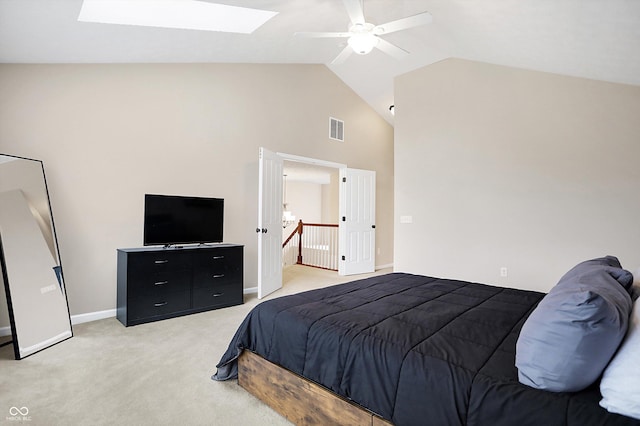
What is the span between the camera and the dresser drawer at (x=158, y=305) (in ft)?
10.7

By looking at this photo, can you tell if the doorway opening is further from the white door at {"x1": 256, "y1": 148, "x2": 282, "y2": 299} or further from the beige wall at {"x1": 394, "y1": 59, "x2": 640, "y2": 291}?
the beige wall at {"x1": 394, "y1": 59, "x2": 640, "y2": 291}

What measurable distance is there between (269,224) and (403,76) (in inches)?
129

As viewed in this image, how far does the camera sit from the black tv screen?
3523 mm

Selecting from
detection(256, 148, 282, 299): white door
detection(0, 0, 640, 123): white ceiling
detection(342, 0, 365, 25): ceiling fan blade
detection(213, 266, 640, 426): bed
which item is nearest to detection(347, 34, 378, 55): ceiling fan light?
detection(342, 0, 365, 25): ceiling fan blade

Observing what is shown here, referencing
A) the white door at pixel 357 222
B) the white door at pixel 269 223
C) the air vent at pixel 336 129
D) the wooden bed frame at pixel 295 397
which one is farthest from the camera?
the white door at pixel 357 222

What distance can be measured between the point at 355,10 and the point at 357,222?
405 centimetres

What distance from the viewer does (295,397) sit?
1.71 metres

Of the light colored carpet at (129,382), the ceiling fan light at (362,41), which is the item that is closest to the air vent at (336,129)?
the ceiling fan light at (362,41)

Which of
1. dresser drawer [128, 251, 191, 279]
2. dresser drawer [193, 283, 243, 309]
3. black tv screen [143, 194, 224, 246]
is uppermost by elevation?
black tv screen [143, 194, 224, 246]

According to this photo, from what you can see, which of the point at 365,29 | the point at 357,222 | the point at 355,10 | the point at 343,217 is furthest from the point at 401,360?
the point at 357,222

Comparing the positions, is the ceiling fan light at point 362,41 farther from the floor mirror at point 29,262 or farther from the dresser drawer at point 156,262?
the floor mirror at point 29,262

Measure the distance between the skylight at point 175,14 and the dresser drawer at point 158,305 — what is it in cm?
261

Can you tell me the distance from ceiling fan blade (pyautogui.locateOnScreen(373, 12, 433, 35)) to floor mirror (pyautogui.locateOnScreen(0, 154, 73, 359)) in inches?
136

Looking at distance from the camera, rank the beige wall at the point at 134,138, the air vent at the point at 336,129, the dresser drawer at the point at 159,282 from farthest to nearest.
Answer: the air vent at the point at 336,129 → the dresser drawer at the point at 159,282 → the beige wall at the point at 134,138
